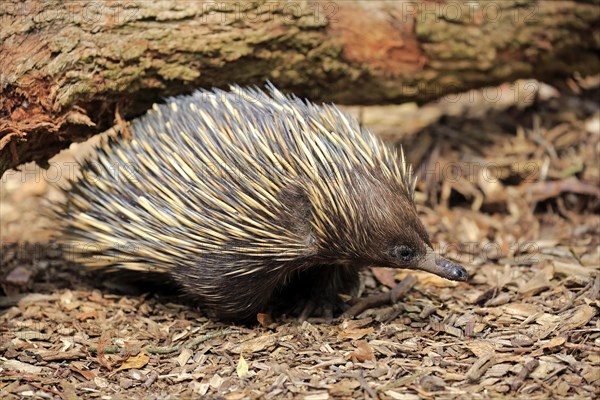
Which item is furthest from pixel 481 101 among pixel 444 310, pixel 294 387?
pixel 294 387

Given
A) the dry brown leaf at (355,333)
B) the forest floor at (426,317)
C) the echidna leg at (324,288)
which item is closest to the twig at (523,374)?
the forest floor at (426,317)

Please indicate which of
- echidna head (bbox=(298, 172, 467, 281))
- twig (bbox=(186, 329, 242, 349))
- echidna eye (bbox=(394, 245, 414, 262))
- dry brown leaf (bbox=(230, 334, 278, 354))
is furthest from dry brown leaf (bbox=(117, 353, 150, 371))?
echidna eye (bbox=(394, 245, 414, 262))

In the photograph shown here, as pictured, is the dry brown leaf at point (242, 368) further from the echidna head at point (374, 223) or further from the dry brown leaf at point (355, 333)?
the echidna head at point (374, 223)

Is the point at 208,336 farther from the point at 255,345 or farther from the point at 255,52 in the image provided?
the point at 255,52

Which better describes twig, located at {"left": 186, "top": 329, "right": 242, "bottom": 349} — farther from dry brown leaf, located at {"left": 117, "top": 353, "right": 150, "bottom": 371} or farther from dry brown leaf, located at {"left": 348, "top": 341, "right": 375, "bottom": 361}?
dry brown leaf, located at {"left": 348, "top": 341, "right": 375, "bottom": 361}

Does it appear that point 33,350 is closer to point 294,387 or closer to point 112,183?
point 112,183

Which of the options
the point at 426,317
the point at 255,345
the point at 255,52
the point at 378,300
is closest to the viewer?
the point at 255,345

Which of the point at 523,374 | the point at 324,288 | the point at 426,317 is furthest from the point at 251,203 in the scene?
the point at 523,374
